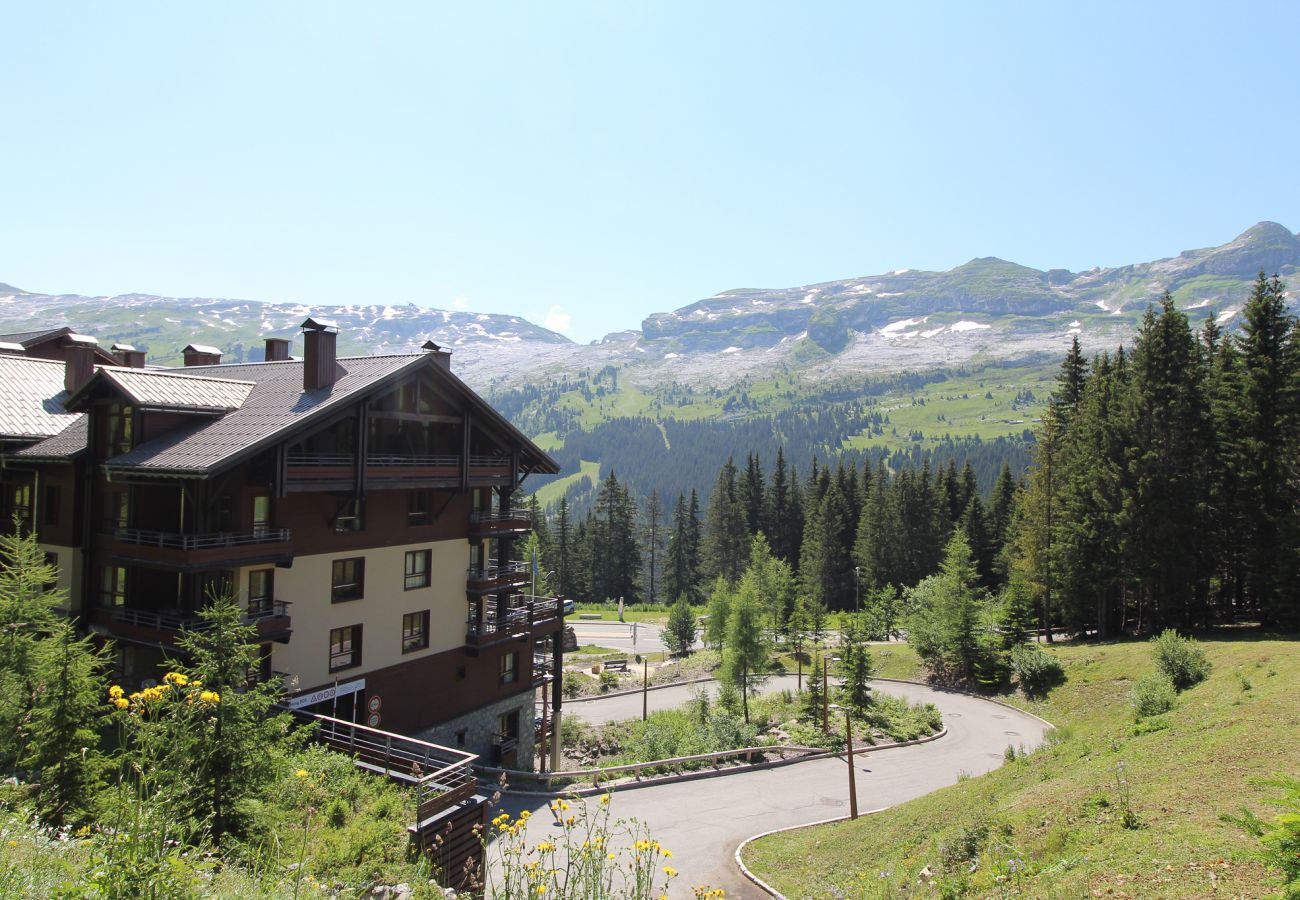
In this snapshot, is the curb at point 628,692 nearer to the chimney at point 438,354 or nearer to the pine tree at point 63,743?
the chimney at point 438,354

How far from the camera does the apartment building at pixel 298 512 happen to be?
794 inches

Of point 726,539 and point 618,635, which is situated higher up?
point 726,539

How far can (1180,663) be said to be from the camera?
1179 inches

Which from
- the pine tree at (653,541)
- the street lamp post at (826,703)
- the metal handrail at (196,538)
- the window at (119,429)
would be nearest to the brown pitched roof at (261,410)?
the window at (119,429)

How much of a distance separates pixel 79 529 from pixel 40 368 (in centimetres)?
942

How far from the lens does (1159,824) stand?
40.0ft

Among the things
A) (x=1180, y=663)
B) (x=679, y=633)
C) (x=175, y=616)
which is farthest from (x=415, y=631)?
(x=679, y=633)

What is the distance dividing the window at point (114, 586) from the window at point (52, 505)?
282 cm

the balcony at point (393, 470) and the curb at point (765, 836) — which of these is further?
the balcony at point (393, 470)

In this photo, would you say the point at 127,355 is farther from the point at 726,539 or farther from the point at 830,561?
the point at 726,539

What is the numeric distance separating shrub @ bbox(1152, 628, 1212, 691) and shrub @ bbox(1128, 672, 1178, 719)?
222 centimetres

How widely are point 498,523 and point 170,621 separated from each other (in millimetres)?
11863

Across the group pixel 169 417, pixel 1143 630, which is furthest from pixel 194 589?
pixel 1143 630

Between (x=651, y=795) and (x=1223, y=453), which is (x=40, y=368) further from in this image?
(x=1223, y=453)
